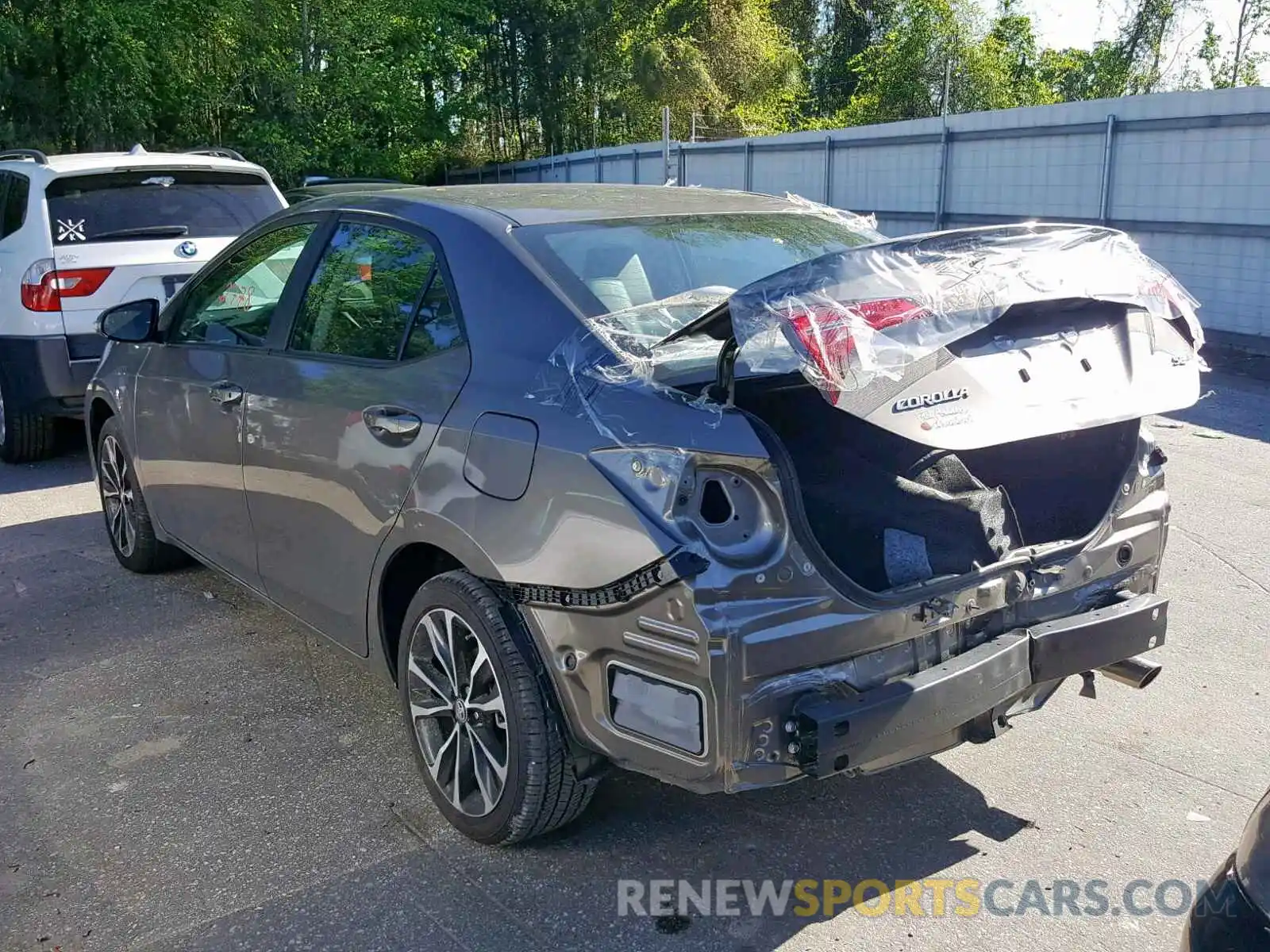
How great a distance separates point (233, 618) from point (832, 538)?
9.67 feet

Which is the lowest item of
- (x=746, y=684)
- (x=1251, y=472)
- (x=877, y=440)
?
(x=1251, y=472)

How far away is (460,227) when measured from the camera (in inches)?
129

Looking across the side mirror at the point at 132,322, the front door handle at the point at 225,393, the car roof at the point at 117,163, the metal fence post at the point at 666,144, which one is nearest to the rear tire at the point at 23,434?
the car roof at the point at 117,163

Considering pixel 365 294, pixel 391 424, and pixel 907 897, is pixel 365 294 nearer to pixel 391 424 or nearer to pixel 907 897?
pixel 391 424

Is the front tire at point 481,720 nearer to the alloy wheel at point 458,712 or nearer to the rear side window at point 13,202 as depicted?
the alloy wheel at point 458,712

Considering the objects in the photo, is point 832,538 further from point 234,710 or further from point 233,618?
point 233,618

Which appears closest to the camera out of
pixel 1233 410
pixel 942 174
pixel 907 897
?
pixel 907 897

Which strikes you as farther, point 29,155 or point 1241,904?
point 29,155

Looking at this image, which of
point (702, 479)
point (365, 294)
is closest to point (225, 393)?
point (365, 294)

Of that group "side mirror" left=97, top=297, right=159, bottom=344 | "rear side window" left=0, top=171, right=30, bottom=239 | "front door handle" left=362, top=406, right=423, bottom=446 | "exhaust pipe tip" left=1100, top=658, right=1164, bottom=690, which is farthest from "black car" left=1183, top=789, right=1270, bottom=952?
"rear side window" left=0, top=171, right=30, bottom=239

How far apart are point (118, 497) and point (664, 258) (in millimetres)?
3232

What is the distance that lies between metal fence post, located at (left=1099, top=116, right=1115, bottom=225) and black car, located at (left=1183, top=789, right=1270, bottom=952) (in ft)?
37.3

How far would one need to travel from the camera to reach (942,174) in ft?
47.5

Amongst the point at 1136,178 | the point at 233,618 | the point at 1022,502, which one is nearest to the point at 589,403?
the point at 1022,502
